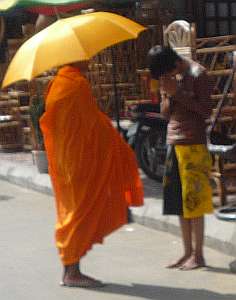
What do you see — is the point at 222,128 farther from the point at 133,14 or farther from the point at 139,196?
the point at 133,14

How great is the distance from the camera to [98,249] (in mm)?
7016

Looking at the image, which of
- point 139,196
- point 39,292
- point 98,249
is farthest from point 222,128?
point 39,292

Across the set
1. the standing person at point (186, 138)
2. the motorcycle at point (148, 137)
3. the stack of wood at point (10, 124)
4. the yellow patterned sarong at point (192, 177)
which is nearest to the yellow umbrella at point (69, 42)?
the standing person at point (186, 138)

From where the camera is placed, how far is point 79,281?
5.82 metres

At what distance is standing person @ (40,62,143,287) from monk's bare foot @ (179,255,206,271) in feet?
2.21

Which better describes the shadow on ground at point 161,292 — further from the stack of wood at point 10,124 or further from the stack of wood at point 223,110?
the stack of wood at point 10,124

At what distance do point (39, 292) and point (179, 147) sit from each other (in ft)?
4.55

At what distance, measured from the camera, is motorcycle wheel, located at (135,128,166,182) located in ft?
31.0

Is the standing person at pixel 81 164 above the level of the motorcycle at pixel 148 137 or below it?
above

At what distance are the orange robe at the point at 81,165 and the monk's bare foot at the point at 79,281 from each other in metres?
0.13

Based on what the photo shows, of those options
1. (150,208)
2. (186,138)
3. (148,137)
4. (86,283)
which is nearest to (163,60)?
(186,138)

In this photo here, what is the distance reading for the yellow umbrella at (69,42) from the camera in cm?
553

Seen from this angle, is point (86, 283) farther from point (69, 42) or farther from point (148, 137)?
point (148, 137)

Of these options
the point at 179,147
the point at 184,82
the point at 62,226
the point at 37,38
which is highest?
the point at 37,38
